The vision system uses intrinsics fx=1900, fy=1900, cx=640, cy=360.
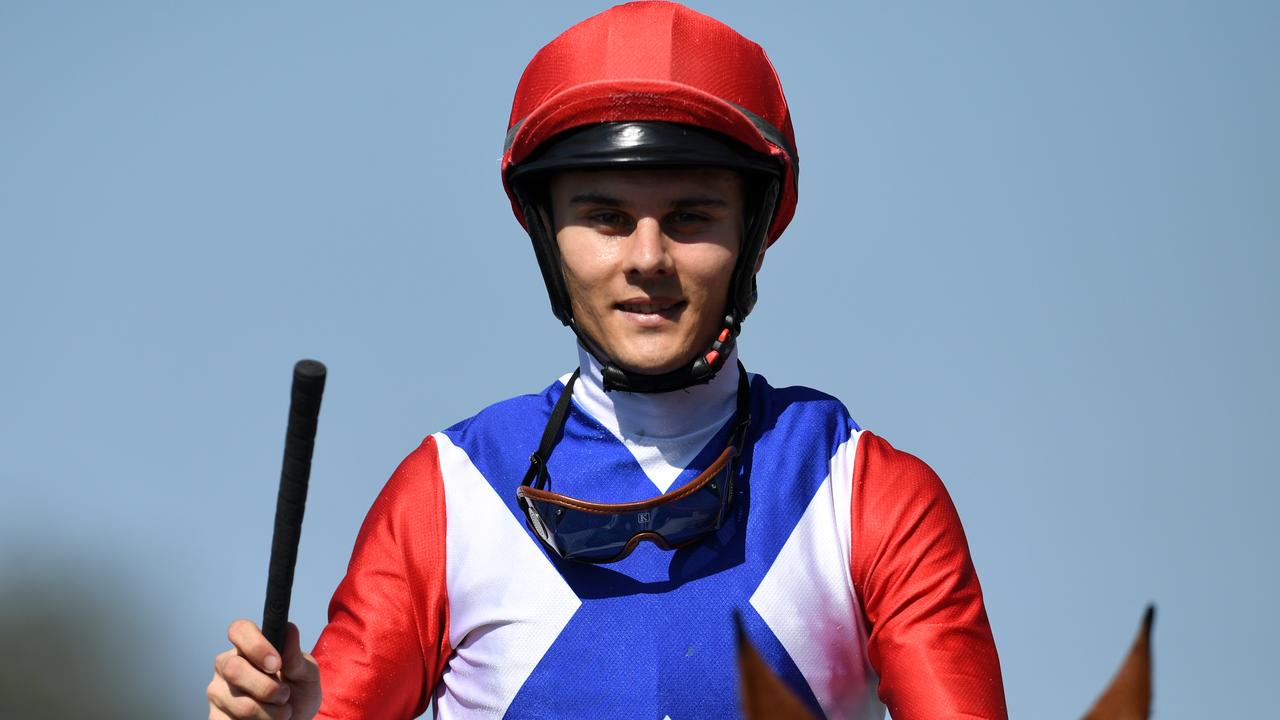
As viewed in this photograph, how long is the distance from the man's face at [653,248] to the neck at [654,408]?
15 centimetres

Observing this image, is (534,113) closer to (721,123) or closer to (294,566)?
(721,123)

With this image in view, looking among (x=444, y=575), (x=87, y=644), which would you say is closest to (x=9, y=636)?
(x=87, y=644)

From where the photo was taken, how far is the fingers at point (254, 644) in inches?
134

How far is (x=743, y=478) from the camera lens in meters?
4.25

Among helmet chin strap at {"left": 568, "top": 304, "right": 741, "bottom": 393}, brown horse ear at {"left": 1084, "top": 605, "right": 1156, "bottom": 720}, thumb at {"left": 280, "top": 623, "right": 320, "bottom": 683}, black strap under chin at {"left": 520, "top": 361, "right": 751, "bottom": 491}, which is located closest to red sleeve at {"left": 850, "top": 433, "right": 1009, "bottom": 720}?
black strap under chin at {"left": 520, "top": 361, "right": 751, "bottom": 491}

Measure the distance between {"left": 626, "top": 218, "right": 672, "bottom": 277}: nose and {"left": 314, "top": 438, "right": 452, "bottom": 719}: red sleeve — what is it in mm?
664

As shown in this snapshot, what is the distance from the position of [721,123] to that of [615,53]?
Answer: 285mm

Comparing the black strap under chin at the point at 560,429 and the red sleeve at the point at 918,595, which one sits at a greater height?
the black strap under chin at the point at 560,429

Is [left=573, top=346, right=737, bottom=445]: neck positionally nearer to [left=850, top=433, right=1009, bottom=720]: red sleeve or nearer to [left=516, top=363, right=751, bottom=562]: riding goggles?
[left=516, top=363, right=751, bottom=562]: riding goggles

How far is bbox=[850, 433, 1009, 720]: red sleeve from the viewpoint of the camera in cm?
389

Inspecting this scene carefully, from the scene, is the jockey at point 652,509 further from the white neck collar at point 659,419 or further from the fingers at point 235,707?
the fingers at point 235,707

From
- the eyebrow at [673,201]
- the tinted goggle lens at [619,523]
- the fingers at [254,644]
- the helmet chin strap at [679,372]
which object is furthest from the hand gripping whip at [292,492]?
the eyebrow at [673,201]

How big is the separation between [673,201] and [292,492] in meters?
1.33

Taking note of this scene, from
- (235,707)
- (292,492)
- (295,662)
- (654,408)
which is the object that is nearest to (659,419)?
(654,408)
